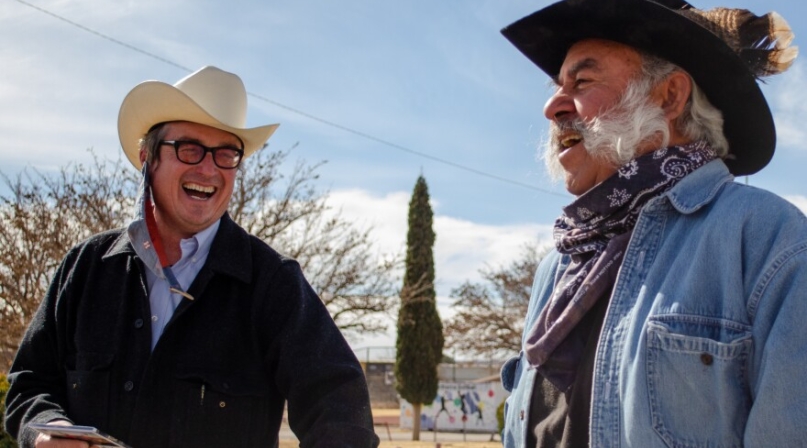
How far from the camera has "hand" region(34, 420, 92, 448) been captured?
7.58ft

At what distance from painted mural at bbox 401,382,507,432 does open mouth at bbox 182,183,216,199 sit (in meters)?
34.7

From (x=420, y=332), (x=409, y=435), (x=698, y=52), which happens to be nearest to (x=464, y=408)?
(x=409, y=435)

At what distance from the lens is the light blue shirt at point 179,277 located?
269cm

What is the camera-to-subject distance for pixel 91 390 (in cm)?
258

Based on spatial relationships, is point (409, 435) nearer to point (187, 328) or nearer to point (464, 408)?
point (464, 408)

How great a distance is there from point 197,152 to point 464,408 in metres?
35.1

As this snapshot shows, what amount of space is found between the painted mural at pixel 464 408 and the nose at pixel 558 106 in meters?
34.9

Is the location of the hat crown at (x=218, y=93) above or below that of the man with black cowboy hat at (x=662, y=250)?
above

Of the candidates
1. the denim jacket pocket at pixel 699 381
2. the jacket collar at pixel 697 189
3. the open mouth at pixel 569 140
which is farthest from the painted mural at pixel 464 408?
the denim jacket pocket at pixel 699 381

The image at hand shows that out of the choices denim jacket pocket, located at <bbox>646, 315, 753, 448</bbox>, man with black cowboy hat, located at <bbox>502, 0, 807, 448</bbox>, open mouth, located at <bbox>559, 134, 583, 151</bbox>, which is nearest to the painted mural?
man with black cowboy hat, located at <bbox>502, 0, 807, 448</bbox>

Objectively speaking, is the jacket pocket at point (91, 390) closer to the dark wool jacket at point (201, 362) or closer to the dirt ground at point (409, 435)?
the dark wool jacket at point (201, 362)

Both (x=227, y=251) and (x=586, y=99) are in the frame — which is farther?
(x=227, y=251)

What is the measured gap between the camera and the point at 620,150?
7.69 feet

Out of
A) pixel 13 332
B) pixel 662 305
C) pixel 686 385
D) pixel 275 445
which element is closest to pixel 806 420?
pixel 686 385
